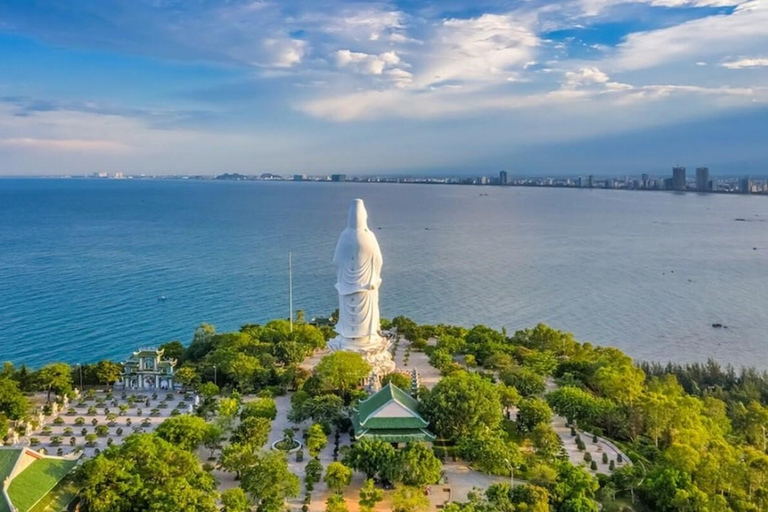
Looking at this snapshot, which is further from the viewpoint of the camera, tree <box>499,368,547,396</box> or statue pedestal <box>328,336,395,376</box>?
statue pedestal <box>328,336,395,376</box>

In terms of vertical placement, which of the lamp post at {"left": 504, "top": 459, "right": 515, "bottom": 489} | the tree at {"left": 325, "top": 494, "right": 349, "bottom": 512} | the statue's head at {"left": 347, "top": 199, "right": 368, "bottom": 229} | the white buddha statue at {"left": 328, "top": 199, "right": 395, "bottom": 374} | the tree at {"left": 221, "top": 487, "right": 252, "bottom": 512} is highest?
the statue's head at {"left": 347, "top": 199, "right": 368, "bottom": 229}

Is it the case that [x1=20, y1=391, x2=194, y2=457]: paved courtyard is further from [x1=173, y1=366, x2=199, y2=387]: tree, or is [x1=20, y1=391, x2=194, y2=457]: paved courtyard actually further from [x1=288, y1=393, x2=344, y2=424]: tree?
[x1=288, y1=393, x2=344, y2=424]: tree

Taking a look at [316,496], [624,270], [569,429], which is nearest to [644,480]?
[569,429]

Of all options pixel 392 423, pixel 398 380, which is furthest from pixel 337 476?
pixel 398 380

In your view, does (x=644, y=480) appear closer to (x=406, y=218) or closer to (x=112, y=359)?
(x=112, y=359)

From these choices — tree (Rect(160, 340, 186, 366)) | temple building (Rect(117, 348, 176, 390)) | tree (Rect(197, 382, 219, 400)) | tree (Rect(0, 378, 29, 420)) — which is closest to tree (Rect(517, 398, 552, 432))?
tree (Rect(197, 382, 219, 400))

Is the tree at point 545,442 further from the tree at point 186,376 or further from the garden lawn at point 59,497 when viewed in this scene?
the tree at point 186,376
